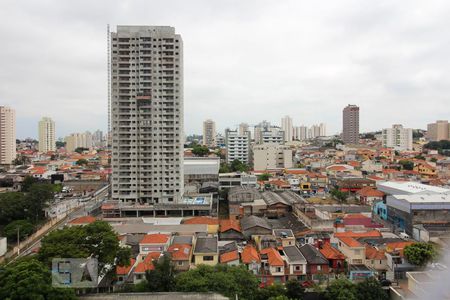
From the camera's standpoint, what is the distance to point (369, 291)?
7.73 m

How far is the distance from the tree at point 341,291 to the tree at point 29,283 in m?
5.00

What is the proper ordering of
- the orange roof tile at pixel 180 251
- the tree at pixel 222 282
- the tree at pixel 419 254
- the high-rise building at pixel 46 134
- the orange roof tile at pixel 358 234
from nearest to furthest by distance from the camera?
the tree at pixel 222 282 → the tree at pixel 419 254 → the orange roof tile at pixel 180 251 → the orange roof tile at pixel 358 234 → the high-rise building at pixel 46 134

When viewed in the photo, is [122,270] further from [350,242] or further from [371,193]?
[371,193]

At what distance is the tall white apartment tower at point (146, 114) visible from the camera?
18172 millimetres

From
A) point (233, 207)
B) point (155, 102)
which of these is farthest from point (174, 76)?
point (233, 207)

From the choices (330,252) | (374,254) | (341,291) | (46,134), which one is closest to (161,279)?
(341,291)

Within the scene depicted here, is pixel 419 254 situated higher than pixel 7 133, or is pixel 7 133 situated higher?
pixel 7 133

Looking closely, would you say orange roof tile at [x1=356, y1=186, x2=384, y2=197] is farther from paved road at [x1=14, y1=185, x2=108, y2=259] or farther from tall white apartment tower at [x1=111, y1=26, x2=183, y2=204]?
paved road at [x1=14, y1=185, x2=108, y2=259]

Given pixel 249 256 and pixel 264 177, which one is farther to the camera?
pixel 264 177

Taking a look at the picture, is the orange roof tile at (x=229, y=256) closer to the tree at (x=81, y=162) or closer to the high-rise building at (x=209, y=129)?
the tree at (x=81, y=162)

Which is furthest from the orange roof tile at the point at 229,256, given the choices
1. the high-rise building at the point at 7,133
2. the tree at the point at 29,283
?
the high-rise building at the point at 7,133

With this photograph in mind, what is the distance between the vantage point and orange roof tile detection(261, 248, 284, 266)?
372 inches

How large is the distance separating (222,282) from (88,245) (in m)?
3.13

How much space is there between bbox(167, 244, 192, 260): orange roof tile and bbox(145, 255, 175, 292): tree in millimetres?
1385
